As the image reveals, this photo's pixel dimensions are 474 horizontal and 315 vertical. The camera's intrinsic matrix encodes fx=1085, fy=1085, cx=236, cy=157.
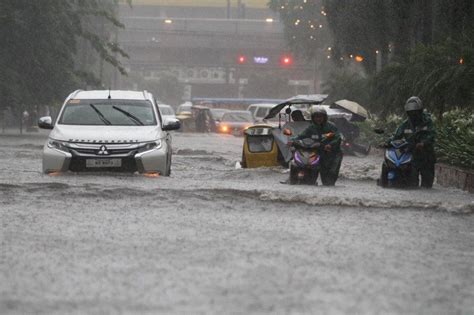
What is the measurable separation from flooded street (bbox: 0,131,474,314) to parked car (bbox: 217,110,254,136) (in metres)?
40.1

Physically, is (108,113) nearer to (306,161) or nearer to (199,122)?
(306,161)

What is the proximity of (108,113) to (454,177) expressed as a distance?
235 inches

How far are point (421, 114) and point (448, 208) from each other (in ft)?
15.4

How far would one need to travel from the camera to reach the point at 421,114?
17.2 metres

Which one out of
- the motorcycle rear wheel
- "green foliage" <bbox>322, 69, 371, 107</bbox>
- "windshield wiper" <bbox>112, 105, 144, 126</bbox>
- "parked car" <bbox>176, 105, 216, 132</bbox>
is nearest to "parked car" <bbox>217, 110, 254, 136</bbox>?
"parked car" <bbox>176, 105, 216, 132</bbox>

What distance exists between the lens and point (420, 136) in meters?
17.0

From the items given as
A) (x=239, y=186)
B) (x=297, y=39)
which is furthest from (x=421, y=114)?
(x=297, y=39)

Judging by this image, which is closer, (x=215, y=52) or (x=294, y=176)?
(x=294, y=176)

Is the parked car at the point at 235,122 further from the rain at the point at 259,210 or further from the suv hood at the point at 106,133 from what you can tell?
the suv hood at the point at 106,133

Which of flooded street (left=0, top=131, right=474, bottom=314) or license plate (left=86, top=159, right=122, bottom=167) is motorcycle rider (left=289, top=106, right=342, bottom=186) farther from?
license plate (left=86, top=159, right=122, bottom=167)

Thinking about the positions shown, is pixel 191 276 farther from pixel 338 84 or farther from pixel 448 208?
pixel 338 84

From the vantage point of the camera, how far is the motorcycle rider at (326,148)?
55.5 ft

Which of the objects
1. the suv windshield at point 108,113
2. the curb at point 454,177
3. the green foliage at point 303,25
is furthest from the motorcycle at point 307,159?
the green foliage at point 303,25

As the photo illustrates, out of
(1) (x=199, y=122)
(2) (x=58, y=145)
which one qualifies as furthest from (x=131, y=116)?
(1) (x=199, y=122)
